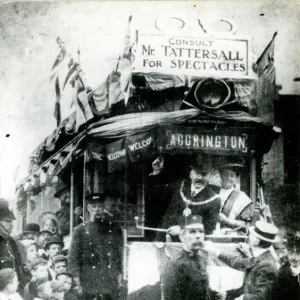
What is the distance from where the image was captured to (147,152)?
393 cm

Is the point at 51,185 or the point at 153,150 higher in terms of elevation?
the point at 153,150

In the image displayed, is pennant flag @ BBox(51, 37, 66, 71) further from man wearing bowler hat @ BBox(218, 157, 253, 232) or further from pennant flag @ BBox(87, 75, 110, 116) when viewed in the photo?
man wearing bowler hat @ BBox(218, 157, 253, 232)

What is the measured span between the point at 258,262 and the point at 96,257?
1263 millimetres

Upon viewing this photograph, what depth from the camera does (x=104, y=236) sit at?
→ 152 inches

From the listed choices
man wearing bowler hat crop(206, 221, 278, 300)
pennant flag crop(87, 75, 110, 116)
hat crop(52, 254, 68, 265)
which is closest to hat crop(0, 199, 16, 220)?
hat crop(52, 254, 68, 265)

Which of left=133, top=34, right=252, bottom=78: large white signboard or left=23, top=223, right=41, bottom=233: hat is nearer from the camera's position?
left=23, top=223, right=41, bottom=233: hat

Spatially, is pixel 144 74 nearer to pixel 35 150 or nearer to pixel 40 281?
pixel 35 150

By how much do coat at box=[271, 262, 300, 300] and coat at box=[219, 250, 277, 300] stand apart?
0.04 m

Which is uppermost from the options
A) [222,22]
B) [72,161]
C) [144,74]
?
[222,22]

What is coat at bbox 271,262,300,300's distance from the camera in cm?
392

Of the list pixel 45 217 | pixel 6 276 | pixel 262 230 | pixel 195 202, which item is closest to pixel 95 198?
pixel 45 217

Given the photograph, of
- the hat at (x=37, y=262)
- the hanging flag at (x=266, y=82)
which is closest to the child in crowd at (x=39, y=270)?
the hat at (x=37, y=262)

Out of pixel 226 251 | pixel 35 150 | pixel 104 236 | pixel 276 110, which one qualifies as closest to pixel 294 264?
pixel 226 251

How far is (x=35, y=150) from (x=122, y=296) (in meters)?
1.30
